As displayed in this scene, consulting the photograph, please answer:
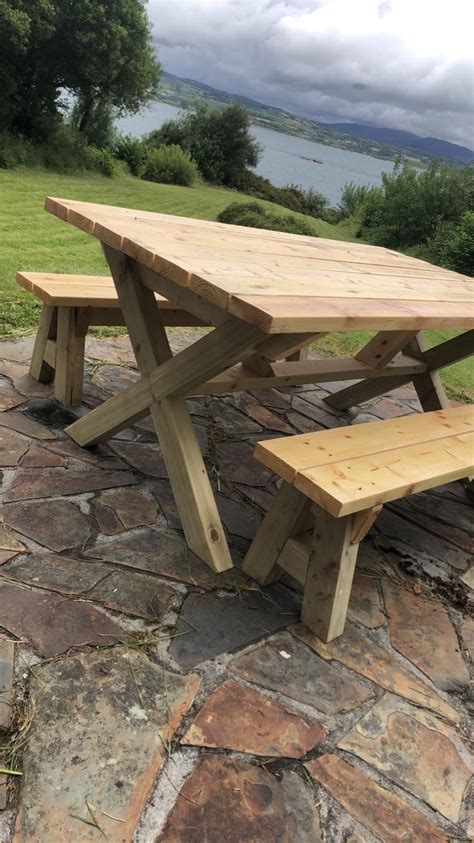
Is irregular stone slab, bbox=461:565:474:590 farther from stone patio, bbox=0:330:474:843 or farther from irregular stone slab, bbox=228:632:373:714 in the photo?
irregular stone slab, bbox=228:632:373:714

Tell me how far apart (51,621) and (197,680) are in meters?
0.47

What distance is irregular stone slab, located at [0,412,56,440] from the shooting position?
2932 millimetres

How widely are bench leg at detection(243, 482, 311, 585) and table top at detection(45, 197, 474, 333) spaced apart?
0.61 meters

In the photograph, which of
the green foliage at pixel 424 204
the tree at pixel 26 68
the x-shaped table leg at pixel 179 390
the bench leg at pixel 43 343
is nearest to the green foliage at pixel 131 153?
the tree at pixel 26 68

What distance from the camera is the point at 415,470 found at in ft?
7.12

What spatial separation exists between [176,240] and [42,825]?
6.20ft

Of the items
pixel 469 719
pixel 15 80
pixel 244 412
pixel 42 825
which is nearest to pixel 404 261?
pixel 244 412

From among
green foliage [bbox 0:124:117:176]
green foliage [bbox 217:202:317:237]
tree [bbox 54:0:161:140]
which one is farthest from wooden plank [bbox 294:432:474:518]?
tree [bbox 54:0:161:140]

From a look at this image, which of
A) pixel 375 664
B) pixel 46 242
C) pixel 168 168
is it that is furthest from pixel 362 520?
pixel 168 168

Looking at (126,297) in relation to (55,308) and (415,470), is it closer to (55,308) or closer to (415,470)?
(55,308)

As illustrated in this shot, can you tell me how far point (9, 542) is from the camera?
7.13 ft

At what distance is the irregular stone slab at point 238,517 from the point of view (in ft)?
8.74

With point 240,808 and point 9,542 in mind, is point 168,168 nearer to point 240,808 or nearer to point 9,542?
point 9,542

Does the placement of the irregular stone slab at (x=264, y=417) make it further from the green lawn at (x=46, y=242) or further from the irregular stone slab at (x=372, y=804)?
the irregular stone slab at (x=372, y=804)
